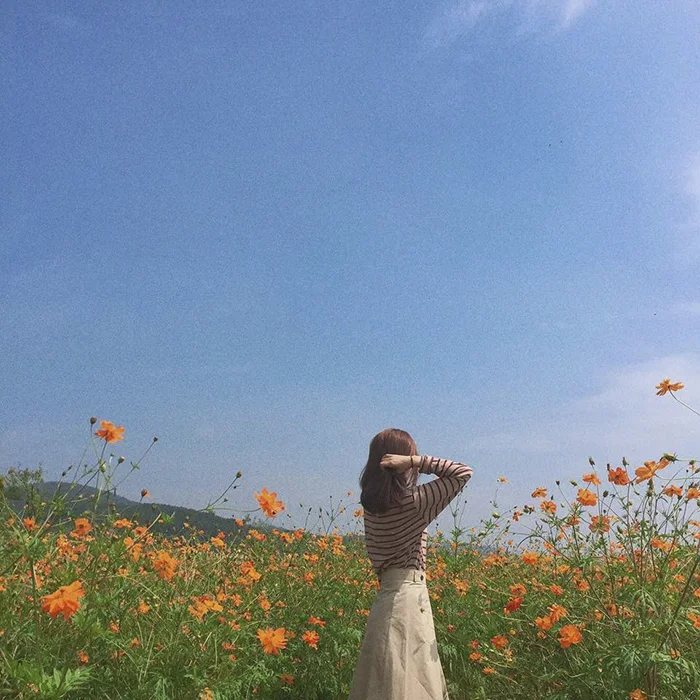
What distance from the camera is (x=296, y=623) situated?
4969 mm

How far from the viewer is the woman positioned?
3.86 meters

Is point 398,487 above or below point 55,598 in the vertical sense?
above

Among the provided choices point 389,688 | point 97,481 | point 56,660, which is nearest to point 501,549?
point 389,688

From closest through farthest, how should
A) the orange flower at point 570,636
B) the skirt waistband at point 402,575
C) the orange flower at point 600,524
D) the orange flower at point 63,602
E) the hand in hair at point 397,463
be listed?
the orange flower at point 63,602 < the orange flower at point 570,636 < the hand in hair at point 397,463 < the skirt waistband at point 402,575 < the orange flower at point 600,524

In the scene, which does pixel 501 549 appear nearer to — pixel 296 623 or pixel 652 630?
pixel 296 623

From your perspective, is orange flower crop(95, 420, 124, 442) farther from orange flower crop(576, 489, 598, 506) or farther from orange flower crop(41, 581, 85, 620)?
orange flower crop(576, 489, 598, 506)

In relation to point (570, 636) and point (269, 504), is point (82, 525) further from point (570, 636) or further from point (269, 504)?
A: point (570, 636)

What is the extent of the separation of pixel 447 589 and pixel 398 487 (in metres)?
2.43

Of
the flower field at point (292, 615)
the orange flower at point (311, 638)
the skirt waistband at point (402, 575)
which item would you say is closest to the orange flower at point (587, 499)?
the flower field at point (292, 615)

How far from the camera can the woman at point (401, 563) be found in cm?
386

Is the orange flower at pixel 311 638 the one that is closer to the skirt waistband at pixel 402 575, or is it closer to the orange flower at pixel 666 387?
the skirt waistband at pixel 402 575

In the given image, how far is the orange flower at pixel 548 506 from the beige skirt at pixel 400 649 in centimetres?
120

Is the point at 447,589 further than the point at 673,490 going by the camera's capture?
Yes

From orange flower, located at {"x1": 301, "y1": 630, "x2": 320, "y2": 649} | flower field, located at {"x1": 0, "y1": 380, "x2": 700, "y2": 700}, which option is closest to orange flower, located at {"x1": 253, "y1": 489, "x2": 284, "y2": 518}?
flower field, located at {"x1": 0, "y1": 380, "x2": 700, "y2": 700}
